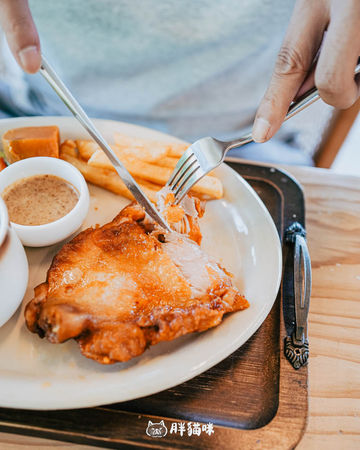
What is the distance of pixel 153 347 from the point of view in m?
1.88

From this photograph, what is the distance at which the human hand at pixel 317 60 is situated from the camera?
65.2 inches

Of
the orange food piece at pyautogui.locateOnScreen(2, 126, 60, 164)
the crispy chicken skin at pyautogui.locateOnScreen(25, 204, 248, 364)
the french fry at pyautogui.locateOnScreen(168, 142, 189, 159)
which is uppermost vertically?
the orange food piece at pyautogui.locateOnScreen(2, 126, 60, 164)

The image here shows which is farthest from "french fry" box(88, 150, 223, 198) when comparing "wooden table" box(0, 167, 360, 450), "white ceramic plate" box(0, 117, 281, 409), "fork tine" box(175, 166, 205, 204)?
"wooden table" box(0, 167, 360, 450)

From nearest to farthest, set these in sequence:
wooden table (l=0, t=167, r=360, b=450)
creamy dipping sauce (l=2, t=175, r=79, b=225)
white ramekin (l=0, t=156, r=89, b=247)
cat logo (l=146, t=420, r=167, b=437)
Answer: cat logo (l=146, t=420, r=167, b=437)
wooden table (l=0, t=167, r=360, b=450)
white ramekin (l=0, t=156, r=89, b=247)
creamy dipping sauce (l=2, t=175, r=79, b=225)

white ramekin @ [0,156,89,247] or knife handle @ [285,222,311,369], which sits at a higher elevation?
white ramekin @ [0,156,89,247]

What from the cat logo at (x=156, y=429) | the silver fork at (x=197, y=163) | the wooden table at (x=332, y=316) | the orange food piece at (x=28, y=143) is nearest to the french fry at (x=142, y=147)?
the silver fork at (x=197, y=163)

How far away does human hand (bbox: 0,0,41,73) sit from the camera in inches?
61.9

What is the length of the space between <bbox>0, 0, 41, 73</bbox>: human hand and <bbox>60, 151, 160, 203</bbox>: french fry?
1001 millimetres

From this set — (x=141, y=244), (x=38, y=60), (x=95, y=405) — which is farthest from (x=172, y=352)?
(x=38, y=60)

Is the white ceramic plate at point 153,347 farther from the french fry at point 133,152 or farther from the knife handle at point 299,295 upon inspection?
the french fry at point 133,152

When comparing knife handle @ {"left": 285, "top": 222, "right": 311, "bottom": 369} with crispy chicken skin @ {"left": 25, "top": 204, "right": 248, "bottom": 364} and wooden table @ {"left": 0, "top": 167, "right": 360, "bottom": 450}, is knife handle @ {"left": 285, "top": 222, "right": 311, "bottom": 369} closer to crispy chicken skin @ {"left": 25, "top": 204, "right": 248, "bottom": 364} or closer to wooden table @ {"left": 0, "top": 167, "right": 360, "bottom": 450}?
wooden table @ {"left": 0, "top": 167, "right": 360, "bottom": 450}

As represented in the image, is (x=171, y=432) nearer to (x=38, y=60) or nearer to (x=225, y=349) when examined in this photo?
(x=225, y=349)

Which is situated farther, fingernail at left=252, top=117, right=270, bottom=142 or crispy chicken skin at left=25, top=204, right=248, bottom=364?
fingernail at left=252, top=117, right=270, bottom=142
